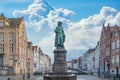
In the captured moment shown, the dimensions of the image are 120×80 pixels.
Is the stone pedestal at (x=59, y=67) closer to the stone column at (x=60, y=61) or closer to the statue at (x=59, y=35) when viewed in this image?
the stone column at (x=60, y=61)

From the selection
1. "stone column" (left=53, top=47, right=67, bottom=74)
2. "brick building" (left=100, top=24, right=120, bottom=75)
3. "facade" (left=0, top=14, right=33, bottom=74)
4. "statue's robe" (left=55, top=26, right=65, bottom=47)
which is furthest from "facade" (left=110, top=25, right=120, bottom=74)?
"stone column" (left=53, top=47, right=67, bottom=74)

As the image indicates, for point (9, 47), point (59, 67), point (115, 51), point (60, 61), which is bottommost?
point (59, 67)

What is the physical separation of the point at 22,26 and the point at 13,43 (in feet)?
36.5

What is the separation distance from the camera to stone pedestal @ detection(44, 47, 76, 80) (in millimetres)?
32562

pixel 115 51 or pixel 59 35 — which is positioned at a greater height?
pixel 59 35

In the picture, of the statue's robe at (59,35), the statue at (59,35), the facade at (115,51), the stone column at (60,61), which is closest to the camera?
the stone column at (60,61)

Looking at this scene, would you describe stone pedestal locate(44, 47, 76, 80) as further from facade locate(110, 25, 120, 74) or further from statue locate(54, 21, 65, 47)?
facade locate(110, 25, 120, 74)

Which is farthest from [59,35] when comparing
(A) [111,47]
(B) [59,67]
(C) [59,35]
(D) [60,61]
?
(A) [111,47]

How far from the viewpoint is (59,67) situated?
3450 cm

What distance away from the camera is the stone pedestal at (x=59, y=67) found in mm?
A: 32562

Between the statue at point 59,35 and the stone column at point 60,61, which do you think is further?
the statue at point 59,35

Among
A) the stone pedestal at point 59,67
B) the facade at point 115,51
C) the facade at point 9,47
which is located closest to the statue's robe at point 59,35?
the stone pedestal at point 59,67

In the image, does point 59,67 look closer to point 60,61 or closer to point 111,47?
point 60,61

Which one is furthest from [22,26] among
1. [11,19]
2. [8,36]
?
[8,36]
